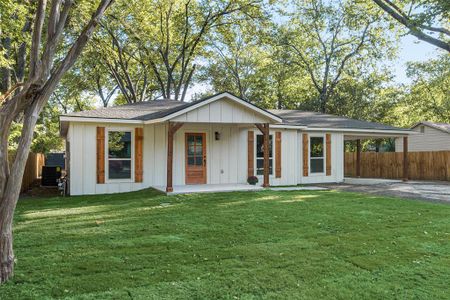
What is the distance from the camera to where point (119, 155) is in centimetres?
1133

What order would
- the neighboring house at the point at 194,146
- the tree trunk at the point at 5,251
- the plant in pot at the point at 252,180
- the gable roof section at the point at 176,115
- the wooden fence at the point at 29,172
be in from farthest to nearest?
the wooden fence at the point at 29,172, the plant in pot at the point at 252,180, the neighboring house at the point at 194,146, the gable roof section at the point at 176,115, the tree trunk at the point at 5,251

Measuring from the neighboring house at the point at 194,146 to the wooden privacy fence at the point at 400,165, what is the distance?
18.5 feet

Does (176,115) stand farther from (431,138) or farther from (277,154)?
(431,138)

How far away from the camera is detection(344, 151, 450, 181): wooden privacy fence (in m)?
18.1

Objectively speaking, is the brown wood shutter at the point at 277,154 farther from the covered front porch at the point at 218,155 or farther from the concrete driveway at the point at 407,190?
the concrete driveway at the point at 407,190

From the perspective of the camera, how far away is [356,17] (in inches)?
888

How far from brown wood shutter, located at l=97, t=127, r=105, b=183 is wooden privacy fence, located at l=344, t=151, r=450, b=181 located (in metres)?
15.7

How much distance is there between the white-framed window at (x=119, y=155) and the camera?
11188mm

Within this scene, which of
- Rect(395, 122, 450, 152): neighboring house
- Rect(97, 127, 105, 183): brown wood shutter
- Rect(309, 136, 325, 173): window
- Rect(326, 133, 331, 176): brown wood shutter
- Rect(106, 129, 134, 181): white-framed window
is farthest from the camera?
Rect(395, 122, 450, 152): neighboring house

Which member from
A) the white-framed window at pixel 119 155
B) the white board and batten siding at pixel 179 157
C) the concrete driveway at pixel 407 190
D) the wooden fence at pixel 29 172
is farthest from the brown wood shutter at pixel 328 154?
the wooden fence at pixel 29 172

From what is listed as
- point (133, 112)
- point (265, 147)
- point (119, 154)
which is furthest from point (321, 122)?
point (119, 154)

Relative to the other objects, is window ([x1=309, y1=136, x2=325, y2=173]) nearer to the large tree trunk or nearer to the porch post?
the porch post

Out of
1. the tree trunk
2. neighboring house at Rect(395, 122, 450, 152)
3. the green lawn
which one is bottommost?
the green lawn

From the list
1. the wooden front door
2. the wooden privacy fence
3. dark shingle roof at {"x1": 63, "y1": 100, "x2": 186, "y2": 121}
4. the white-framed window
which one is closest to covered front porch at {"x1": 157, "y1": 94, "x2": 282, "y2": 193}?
the wooden front door
